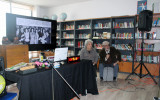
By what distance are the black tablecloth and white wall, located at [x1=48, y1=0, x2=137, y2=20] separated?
3531 mm

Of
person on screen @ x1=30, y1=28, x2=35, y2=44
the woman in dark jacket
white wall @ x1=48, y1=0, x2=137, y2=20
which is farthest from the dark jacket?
white wall @ x1=48, y1=0, x2=137, y2=20

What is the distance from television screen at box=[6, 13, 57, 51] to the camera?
2855 millimetres

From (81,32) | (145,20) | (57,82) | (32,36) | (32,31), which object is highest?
(145,20)

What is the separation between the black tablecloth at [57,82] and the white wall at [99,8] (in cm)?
353

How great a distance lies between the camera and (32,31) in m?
3.20

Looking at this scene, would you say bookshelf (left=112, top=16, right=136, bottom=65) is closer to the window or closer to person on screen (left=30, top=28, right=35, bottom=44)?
person on screen (left=30, top=28, right=35, bottom=44)

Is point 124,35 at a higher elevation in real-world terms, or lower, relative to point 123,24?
lower

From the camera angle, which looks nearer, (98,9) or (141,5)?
(141,5)

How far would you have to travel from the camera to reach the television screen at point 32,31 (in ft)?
9.37

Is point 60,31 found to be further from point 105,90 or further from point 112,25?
point 105,90

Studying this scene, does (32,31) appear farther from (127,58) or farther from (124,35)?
(127,58)

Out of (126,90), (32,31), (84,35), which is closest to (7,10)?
A: (84,35)

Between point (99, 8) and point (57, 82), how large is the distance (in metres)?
4.52

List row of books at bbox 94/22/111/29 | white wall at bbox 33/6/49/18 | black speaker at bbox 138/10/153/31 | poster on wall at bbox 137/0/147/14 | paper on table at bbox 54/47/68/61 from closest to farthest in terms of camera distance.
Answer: paper on table at bbox 54/47/68/61, black speaker at bbox 138/10/153/31, poster on wall at bbox 137/0/147/14, row of books at bbox 94/22/111/29, white wall at bbox 33/6/49/18
